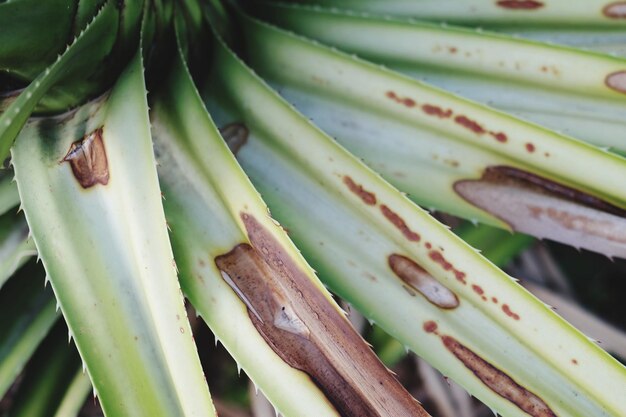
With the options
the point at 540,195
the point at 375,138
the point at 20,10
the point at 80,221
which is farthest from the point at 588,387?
the point at 20,10

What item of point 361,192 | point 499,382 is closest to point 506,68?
point 361,192

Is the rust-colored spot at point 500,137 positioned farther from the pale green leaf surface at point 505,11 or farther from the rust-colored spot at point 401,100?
the pale green leaf surface at point 505,11

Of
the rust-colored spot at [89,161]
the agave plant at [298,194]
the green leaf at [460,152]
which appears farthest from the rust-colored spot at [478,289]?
the rust-colored spot at [89,161]

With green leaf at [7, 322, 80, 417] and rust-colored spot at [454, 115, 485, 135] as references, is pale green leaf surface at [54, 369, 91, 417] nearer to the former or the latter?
green leaf at [7, 322, 80, 417]

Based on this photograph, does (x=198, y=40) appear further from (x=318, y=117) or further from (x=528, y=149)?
(x=528, y=149)

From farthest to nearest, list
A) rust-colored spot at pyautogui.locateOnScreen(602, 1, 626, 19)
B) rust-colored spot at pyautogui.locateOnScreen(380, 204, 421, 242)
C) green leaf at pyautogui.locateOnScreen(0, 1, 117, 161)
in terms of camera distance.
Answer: rust-colored spot at pyautogui.locateOnScreen(602, 1, 626, 19) → rust-colored spot at pyautogui.locateOnScreen(380, 204, 421, 242) → green leaf at pyautogui.locateOnScreen(0, 1, 117, 161)

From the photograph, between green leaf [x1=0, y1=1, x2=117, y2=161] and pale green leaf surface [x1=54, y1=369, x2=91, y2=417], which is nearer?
green leaf [x1=0, y1=1, x2=117, y2=161]

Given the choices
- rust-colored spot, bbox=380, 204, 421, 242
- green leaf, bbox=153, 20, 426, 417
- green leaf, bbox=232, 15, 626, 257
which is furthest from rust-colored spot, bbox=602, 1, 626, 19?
green leaf, bbox=153, 20, 426, 417

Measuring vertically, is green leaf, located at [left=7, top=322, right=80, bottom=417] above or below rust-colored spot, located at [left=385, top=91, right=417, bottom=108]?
below
